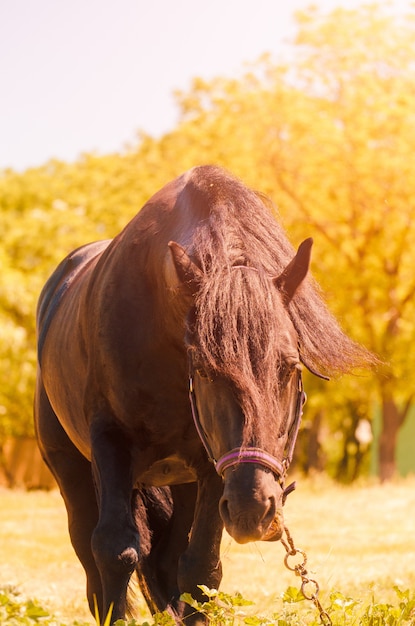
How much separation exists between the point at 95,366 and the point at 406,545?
7.85 m

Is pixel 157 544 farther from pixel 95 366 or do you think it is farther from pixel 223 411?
pixel 223 411

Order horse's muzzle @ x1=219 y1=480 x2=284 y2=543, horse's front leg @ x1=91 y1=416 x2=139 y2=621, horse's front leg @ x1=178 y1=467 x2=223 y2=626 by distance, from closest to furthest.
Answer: horse's muzzle @ x1=219 y1=480 x2=284 y2=543, horse's front leg @ x1=91 y1=416 x2=139 y2=621, horse's front leg @ x1=178 y1=467 x2=223 y2=626

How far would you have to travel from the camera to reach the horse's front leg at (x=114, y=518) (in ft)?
13.5

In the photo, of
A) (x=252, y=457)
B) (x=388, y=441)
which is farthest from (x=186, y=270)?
(x=388, y=441)

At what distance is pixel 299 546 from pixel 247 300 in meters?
8.31

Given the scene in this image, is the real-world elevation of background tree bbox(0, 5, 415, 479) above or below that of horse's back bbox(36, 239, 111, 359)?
above

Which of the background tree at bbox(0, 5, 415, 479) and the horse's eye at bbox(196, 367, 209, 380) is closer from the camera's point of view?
the horse's eye at bbox(196, 367, 209, 380)

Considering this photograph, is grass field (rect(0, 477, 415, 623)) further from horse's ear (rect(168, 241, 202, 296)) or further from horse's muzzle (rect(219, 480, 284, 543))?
horse's ear (rect(168, 241, 202, 296))

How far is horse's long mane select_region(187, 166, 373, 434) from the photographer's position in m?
3.50

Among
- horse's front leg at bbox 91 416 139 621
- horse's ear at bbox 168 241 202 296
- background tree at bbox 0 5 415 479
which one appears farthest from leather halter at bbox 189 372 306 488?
background tree at bbox 0 5 415 479

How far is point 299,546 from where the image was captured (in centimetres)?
1134

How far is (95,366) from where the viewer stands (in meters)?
4.56

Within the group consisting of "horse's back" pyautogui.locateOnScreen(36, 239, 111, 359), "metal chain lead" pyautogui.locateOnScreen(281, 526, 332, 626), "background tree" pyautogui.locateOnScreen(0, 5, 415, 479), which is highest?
"background tree" pyautogui.locateOnScreen(0, 5, 415, 479)

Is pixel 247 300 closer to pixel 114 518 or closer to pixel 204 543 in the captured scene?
pixel 114 518
